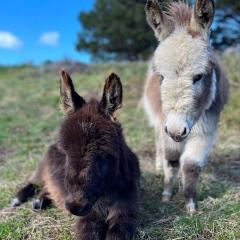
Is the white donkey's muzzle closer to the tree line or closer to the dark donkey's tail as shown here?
the dark donkey's tail

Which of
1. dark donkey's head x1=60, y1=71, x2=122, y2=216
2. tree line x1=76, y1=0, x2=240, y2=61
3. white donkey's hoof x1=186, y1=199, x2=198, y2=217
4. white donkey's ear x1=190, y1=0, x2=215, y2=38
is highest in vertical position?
tree line x1=76, y1=0, x2=240, y2=61

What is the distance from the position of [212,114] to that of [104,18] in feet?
79.5

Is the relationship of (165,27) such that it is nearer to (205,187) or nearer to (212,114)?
(212,114)

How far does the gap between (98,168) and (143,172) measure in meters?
2.49

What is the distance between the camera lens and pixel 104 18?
28.0m

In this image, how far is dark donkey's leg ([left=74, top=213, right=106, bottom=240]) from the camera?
3555 millimetres

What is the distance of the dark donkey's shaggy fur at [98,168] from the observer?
126 inches

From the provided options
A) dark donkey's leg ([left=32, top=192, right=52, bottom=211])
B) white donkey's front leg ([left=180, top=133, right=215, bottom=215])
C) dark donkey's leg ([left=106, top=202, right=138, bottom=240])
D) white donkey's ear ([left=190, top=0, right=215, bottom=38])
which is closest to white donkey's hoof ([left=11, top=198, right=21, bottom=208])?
dark donkey's leg ([left=32, top=192, right=52, bottom=211])

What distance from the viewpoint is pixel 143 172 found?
5695mm

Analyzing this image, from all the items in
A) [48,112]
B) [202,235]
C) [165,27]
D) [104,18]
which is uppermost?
[104,18]

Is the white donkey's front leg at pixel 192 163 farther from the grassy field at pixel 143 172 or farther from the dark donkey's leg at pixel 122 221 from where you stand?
the dark donkey's leg at pixel 122 221

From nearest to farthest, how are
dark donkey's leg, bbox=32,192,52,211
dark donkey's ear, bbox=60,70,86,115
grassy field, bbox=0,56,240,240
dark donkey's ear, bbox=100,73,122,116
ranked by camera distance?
dark donkey's ear, bbox=100,73,122,116 → dark donkey's ear, bbox=60,70,86,115 → grassy field, bbox=0,56,240,240 → dark donkey's leg, bbox=32,192,52,211

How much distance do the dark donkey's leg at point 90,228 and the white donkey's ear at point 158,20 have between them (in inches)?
77.2

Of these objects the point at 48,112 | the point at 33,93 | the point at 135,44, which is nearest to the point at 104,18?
the point at 135,44
